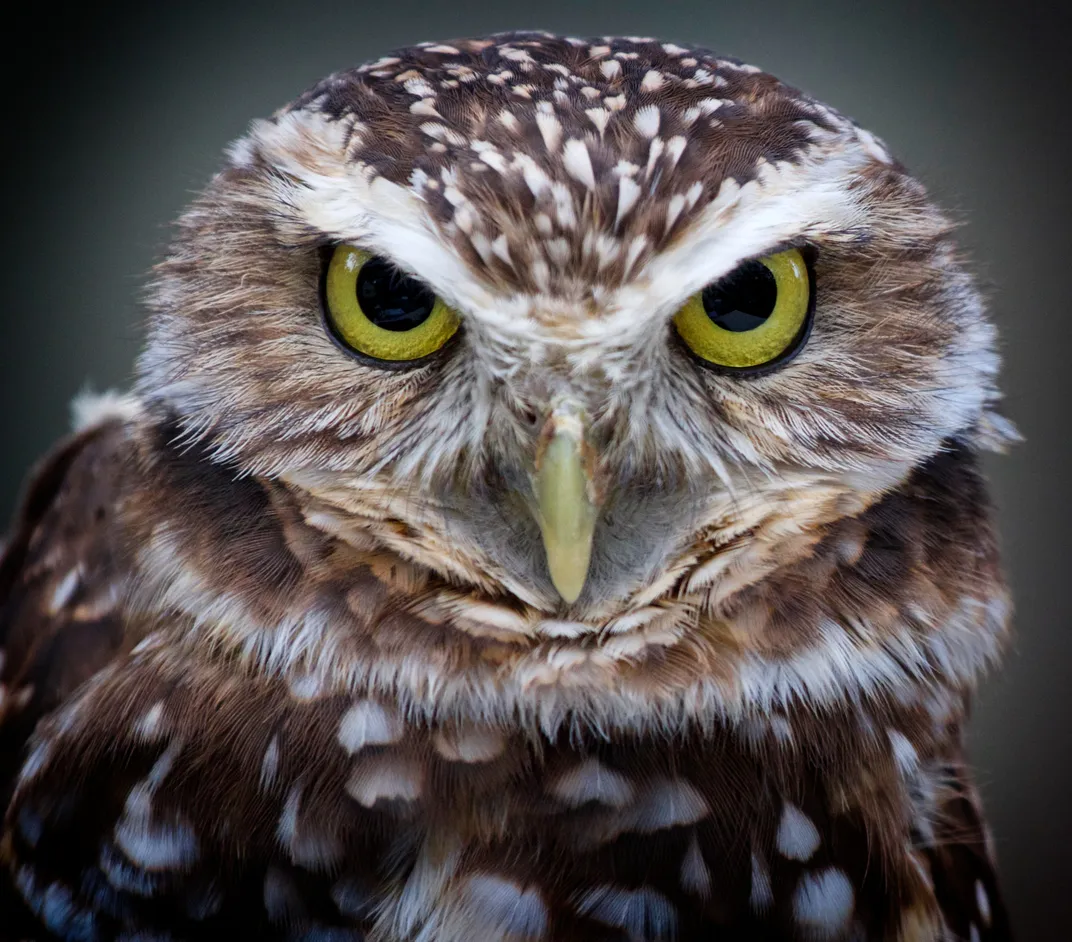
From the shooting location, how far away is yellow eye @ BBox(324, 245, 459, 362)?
943mm

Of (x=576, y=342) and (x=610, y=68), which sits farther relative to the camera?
(x=610, y=68)

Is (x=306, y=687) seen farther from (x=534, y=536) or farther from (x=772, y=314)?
(x=772, y=314)

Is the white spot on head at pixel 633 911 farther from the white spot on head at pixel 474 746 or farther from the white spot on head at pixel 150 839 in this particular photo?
the white spot on head at pixel 150 839

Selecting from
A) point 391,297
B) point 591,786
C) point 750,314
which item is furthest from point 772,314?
point 591,786

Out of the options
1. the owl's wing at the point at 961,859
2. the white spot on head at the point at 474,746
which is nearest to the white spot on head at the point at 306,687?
the white spot on head at the point at 474,746

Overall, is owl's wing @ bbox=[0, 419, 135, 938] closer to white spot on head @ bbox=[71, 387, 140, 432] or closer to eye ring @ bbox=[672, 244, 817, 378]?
white spot on head @ bbox=[71, 387, 140, 432]

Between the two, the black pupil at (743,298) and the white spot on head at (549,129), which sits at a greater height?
the white spot on head at (549,129)

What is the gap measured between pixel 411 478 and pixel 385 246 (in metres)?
0.21

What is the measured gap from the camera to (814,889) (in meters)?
1.05

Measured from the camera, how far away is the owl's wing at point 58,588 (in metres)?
1.21

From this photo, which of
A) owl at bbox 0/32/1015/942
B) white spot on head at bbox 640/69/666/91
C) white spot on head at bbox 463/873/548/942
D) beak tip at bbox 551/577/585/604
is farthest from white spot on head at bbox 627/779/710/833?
white spot on head at bbox 640/69/666/91

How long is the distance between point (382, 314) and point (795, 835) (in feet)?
2.08

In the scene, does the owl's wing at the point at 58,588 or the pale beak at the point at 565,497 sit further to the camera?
the owl's wing at the point at 58,588

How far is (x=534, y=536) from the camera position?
3.27 feet
